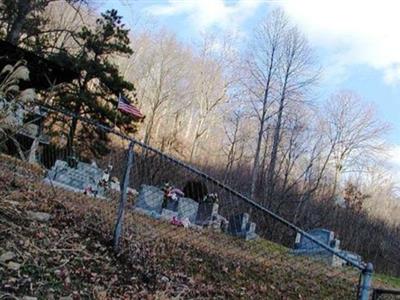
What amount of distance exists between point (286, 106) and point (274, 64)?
2683 millimetres

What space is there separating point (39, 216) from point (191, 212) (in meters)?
8.72

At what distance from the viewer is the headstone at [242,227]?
1457 centimetres

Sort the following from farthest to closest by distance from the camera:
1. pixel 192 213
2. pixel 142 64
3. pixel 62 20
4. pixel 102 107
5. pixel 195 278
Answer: pixel 142 64 → pixel 62 20 → pixel 102 107 → pixel 192 213 → pixel 195 278

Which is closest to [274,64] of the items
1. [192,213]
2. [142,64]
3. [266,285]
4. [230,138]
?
[230,138]

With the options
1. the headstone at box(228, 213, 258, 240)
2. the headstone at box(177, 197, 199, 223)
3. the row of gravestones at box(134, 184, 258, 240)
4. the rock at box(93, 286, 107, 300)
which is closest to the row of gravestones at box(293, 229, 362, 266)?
the headstone at box(228, 213, 258, 240)

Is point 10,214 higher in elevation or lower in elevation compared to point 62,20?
lower

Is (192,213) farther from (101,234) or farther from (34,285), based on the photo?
(34,285)

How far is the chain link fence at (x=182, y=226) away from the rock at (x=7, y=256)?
91 centimetres

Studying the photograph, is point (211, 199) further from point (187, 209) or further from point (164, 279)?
point (164, 279)

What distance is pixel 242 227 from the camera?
14.9m

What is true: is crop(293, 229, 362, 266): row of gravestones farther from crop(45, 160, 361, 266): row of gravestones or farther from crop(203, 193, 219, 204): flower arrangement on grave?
crop(203, 193, 219, 204): flower arrangement on grave

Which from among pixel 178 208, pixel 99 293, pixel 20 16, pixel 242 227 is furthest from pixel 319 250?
pixel 20 16

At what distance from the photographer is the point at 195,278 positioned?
5855 millimetres

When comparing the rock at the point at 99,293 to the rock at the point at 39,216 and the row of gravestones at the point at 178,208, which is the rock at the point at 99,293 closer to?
the rock at the point at 39,216
